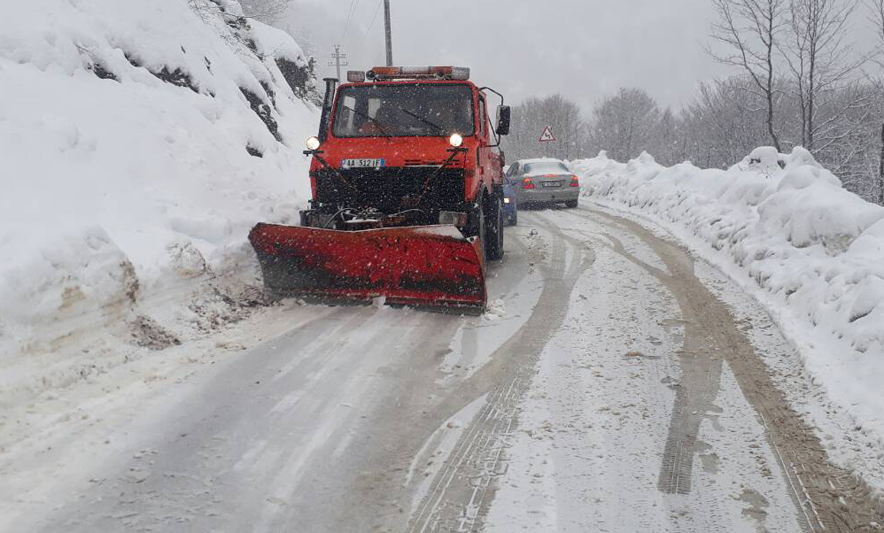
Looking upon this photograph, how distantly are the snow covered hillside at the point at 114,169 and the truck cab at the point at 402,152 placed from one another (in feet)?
4.30

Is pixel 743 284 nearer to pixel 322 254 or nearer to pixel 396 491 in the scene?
pixel 322 254

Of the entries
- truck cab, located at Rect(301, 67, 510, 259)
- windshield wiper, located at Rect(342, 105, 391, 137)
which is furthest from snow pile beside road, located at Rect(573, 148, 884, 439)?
windshield wiper, located at Rect(342, 105, 391, 137)

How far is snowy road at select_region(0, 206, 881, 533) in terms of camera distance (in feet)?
8.61

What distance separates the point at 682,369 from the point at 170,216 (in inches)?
196

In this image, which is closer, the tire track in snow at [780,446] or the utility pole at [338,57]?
the tire track in snow at [780,446]

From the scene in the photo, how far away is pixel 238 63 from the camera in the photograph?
42.1ft

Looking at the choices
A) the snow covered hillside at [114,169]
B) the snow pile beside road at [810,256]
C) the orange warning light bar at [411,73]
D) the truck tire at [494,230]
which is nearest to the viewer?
the snow pile beside road at [810,256]

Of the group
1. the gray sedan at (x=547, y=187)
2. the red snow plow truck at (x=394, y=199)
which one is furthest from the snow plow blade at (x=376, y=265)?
the gray sedan at (x=547, y=187)

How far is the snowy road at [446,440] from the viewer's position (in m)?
2.62

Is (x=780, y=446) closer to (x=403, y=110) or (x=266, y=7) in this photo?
(x=403, y=110)

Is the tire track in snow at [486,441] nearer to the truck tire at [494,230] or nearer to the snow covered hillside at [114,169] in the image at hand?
the truck tire at [494,230]

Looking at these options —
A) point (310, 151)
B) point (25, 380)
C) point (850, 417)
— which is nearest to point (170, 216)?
point (310, 151)

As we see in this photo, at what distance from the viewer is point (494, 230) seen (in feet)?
26.9

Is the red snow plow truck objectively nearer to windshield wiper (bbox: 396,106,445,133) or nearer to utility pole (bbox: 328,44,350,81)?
windshield wiper (bbox: 396,106,445,133)
